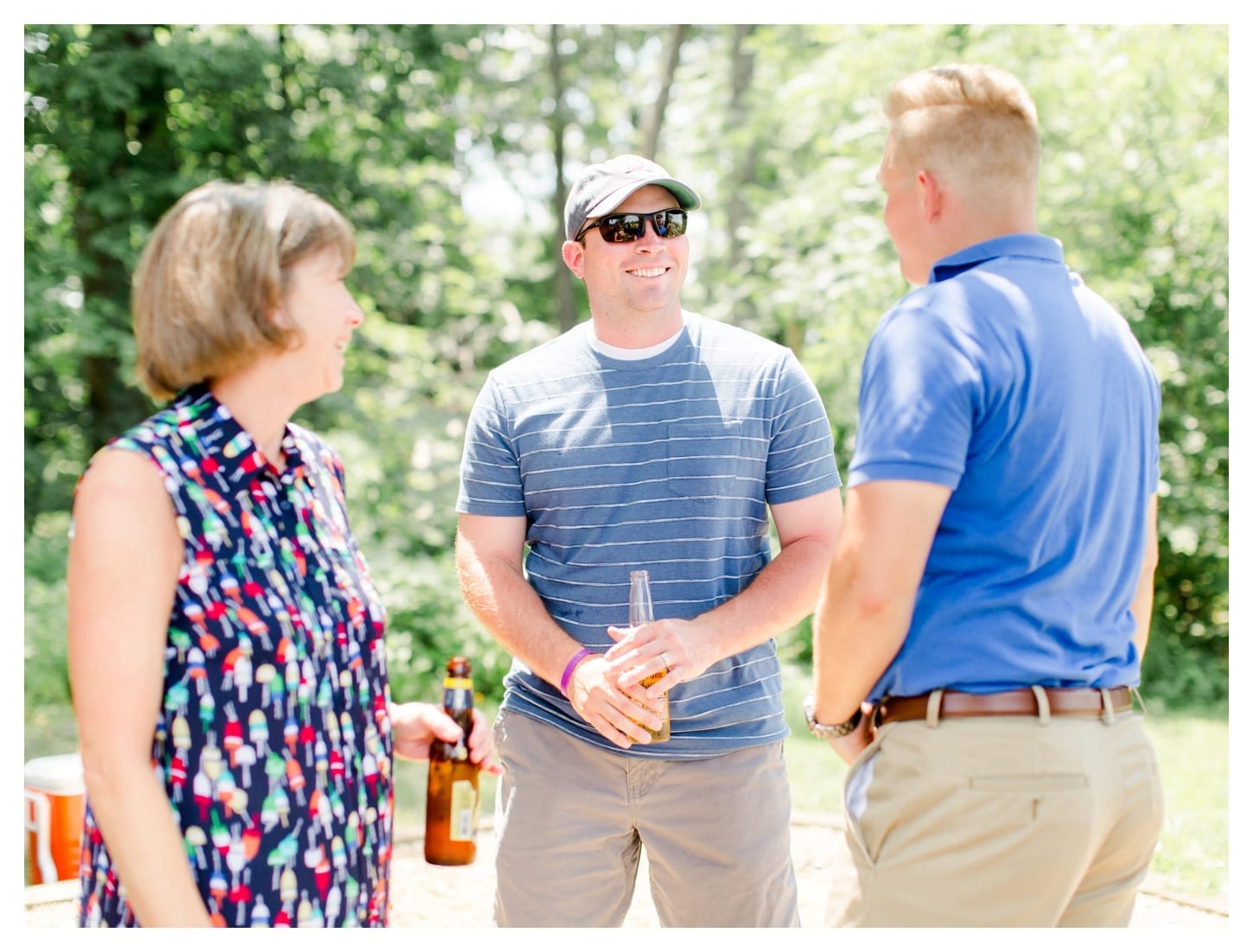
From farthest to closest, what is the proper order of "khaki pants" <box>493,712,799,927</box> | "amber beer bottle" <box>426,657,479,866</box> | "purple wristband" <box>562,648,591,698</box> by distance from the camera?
"khaki pants" <box>493,712,799,927</box>, "purple wristband" <box>562,648,591,698</box>, "amber beer bottle" <box>426,657,479,866</box>

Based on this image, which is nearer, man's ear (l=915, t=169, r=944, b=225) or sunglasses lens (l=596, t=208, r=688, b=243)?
man's ear (l=915, t=169, r=944, b=225)

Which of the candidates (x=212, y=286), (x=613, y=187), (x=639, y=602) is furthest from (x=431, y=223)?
(x=212, y=286)

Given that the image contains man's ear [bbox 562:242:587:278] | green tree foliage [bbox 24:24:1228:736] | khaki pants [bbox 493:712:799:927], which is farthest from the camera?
green tree foliage [bbox 24:24:1228:736]

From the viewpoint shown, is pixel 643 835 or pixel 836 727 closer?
pixel 836 727

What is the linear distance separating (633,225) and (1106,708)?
1.78m

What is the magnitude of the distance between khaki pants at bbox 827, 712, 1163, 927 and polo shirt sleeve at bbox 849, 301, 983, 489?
0.50 meters

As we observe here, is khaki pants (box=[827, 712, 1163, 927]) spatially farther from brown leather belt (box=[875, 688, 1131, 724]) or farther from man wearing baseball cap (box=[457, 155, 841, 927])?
man wearing baseball cap (box=[457, 155, 841, 927])

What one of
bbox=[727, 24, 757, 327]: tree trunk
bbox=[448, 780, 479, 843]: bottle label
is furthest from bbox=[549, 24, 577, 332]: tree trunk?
bbox=[448, 780, 479, 843]: bottle label

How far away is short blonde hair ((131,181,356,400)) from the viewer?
2.11 meters

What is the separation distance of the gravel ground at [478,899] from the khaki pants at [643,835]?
63.1 inches

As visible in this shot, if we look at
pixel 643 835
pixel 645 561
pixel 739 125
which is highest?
pixel 739 125

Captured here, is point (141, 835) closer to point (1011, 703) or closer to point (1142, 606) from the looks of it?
point (1011, 703)

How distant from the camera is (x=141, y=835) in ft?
→ 6.36

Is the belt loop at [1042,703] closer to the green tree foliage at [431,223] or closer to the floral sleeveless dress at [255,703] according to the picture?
the floral sleeveless dress at [255,703]
